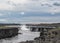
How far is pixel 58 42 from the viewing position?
4572cm

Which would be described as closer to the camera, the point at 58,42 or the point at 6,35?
the point at 58,42

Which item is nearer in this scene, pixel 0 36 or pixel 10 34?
pixel 0 36

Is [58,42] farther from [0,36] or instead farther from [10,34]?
[10,34]

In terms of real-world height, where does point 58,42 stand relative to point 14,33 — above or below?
above

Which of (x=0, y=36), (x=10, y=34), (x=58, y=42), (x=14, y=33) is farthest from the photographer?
(x=14, y=33)

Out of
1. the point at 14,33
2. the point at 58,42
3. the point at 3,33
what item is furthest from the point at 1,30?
the point at 58,42

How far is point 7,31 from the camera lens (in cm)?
12731

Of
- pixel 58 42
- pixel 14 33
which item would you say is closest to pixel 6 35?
pixel 14 33

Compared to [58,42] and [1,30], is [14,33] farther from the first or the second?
[58,42]

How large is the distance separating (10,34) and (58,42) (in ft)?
284

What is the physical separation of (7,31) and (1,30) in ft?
13.5

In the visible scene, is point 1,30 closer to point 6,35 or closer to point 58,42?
point 6,35

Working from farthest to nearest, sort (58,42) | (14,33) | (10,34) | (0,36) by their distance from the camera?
(14,33), (10,34), (0,36), (58,42)

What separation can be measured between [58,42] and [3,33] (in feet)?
261
